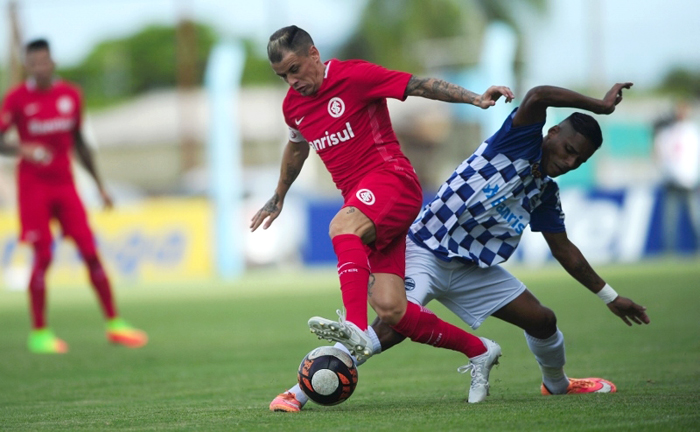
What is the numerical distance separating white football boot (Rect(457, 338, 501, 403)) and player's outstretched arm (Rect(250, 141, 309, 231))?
1507 millimetres

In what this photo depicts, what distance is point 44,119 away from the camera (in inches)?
390

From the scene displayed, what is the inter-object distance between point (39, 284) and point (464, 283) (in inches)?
218

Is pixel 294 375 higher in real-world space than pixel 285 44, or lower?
lower

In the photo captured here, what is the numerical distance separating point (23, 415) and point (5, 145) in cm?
461

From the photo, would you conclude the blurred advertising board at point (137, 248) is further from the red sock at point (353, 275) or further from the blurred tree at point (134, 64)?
the blurred tree at point (134, 64)


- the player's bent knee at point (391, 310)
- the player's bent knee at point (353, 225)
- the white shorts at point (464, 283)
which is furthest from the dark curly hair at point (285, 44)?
the player's bent knee at point (391, 310)

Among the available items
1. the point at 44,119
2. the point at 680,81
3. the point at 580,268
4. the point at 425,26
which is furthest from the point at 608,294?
the point at 680,81

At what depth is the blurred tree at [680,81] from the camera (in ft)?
234

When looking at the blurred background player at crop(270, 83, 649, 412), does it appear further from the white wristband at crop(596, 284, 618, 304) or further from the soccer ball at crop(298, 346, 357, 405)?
the soccer ball at crop(298, 346, 357, 405)

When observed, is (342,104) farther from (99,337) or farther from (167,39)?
(167,39)

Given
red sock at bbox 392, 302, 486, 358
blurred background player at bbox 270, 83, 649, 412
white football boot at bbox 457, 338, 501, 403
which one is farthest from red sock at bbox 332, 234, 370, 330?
white football boot at bbox 457, 338, 501, 403

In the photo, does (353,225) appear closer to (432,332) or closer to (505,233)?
(432,332)

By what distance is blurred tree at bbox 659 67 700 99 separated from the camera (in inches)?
2808

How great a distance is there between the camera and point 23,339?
10.9 m
